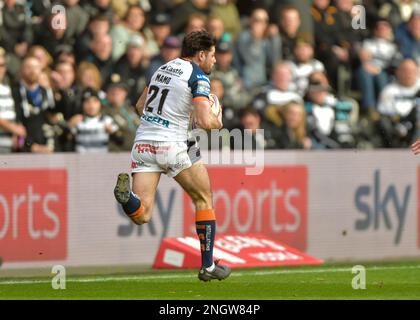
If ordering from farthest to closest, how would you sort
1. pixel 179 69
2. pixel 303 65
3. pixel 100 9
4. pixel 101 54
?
pixel 303 65
pixel 100 9
pixel 101 54
pixel 179 69

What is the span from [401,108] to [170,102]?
7354mm

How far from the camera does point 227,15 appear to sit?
1725 cm

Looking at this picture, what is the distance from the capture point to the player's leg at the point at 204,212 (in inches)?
456

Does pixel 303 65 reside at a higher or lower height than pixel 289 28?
lower

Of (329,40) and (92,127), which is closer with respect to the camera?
(92,127)

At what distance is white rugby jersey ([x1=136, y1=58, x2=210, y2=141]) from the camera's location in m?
11.5

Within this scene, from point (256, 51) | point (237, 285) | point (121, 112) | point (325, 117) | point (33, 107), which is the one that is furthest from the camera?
point (325, 117)

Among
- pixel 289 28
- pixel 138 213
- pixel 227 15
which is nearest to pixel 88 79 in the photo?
pixel 227 15

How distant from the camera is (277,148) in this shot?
55.8 ft

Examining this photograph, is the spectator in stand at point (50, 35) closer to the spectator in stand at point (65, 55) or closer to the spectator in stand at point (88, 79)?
the spectator in stand at point (65, 55)

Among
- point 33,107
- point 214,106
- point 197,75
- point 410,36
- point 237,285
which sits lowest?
point 237,285

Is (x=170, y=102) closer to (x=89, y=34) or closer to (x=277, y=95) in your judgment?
(x=89, y=34)

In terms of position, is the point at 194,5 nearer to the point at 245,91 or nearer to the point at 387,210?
the point at 245,91
